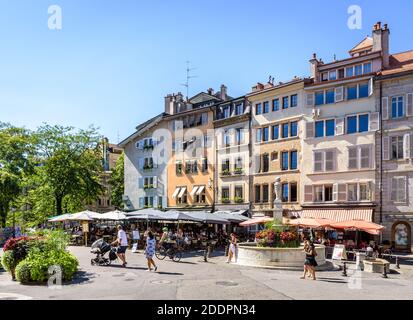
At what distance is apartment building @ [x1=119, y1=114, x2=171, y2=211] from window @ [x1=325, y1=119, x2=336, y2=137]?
60.4 ft

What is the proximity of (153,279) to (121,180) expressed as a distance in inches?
1739

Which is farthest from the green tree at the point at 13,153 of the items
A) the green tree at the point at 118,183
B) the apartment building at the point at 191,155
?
the green tree at the point at 118,183

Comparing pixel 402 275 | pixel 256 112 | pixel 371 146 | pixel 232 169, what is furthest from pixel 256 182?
pixel 402 275

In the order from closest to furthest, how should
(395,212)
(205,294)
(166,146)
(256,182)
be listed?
(205,294), (395,212), (256,182), (166,146)

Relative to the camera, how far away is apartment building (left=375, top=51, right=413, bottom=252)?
29.5 m

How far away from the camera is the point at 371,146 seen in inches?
1227

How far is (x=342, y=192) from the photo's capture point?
32250 millimetres

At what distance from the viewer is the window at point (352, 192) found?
31767 millimetres

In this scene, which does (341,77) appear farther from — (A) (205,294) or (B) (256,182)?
(A) (205,294)

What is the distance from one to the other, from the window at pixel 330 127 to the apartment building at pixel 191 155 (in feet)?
40.0

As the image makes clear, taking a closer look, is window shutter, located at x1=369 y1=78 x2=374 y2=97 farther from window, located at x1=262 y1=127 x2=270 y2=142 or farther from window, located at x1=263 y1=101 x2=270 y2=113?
window, located at x1=262 y1=127 x2=270 y2=142

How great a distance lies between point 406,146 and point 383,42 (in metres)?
8.49

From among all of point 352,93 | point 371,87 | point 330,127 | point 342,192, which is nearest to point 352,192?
point 342,192

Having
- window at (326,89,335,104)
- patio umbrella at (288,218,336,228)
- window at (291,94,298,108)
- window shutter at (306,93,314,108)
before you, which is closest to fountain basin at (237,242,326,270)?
patio umbrella at (288,218,336,228)
